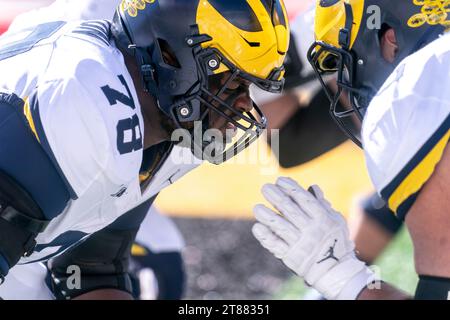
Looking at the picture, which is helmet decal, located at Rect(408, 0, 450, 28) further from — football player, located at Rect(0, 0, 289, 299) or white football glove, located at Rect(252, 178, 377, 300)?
white football glove, located at Rect(252, 178, 377, 300)

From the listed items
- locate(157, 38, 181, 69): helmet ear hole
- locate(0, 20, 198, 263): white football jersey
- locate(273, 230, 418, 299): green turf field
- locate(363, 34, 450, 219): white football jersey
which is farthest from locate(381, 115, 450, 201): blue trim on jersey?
locate(273, 230, 418, 299): green turf field

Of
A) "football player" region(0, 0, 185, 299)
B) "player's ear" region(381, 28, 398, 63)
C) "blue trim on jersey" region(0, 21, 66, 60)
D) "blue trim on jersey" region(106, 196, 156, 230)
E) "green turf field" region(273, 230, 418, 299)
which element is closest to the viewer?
"blue trim on jersey" region(0, 21, 66, 60)

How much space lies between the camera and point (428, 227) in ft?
5.57

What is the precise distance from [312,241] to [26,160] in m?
0.64

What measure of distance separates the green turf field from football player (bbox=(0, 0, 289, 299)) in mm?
1325

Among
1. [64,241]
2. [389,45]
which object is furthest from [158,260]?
[389,45]

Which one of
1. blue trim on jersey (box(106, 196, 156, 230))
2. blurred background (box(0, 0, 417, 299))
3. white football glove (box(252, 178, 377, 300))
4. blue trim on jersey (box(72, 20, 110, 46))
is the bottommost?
blurred background (box(0, 0, 417, 299))

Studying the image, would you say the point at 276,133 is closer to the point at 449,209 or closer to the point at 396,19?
the point at 396,19

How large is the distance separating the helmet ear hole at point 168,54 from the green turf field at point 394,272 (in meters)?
1.72

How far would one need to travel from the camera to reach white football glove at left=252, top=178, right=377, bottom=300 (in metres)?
1.99

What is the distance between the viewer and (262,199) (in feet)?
15.1

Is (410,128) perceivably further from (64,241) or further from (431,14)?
(64,241)

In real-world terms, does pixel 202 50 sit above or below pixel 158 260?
above
